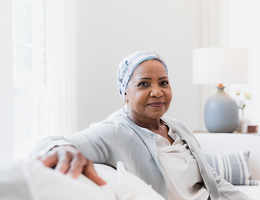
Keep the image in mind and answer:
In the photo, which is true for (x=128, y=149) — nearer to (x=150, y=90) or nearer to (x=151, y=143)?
(x=151, y=143)

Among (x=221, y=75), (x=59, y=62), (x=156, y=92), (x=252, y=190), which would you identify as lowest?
(x=252, y=190)

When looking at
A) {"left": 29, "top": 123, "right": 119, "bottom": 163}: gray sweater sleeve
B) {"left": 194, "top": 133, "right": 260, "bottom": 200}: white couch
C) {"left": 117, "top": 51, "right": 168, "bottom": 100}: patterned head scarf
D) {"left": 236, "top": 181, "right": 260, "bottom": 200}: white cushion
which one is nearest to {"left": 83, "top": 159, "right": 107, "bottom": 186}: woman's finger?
{"left": 29, "top": 123, "right": 119, "bottom": 163}: gray sweater sleeve

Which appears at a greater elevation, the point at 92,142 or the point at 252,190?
the point at 92,142

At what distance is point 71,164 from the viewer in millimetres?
876

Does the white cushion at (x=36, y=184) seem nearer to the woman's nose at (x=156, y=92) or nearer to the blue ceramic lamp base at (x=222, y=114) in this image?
the woman's nose at (x=156, y=92)

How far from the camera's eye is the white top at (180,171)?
1455mm

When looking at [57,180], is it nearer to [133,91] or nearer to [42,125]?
[133,91]

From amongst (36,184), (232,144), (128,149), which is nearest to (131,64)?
(128,149)

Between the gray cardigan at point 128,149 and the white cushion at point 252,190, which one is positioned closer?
the gray cardigan at point 128,149

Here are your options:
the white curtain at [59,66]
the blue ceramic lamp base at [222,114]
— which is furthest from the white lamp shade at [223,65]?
the white curtain at [59,66]

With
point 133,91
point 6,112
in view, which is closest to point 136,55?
point 133,91

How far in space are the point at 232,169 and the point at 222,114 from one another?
832mm

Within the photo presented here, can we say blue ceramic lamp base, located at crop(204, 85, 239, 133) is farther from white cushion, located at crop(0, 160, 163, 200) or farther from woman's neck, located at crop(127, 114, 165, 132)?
white cushion, located at crop(0, 160, 163, 200)

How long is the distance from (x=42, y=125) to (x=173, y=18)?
75.3 inches
